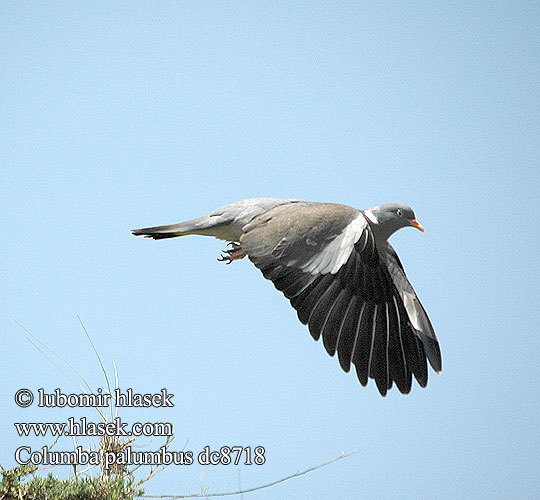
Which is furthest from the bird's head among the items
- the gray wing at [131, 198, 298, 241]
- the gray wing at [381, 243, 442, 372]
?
the gray wing at [131, 198, 298, 241]

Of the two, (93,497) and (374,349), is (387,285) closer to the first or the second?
(374,349)

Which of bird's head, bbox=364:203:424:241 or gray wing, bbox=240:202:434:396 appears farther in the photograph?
bird's head, bbox=364:203:424:241

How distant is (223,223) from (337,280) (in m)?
0.81

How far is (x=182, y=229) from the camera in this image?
4398mm

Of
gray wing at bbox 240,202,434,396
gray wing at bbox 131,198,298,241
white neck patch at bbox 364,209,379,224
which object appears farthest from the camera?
white neck patch at bbox 364,209,379,224

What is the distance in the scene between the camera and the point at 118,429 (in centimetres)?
318

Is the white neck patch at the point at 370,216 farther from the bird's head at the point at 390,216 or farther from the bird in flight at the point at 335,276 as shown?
the bird in flight at the point at 335,276

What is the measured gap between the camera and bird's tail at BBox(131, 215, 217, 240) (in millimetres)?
4344

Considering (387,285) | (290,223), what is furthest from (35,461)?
(387,285)

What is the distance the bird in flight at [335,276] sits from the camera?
3910 millimetres

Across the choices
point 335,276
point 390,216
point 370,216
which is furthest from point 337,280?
point 390,216

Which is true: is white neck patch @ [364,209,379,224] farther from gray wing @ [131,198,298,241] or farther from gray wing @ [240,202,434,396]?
gray wing @ [131,198,298,241]

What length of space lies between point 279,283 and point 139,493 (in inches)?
51.9

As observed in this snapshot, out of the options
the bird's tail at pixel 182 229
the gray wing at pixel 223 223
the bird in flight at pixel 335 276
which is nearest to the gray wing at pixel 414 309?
the bird in flight at pixel 335 276
